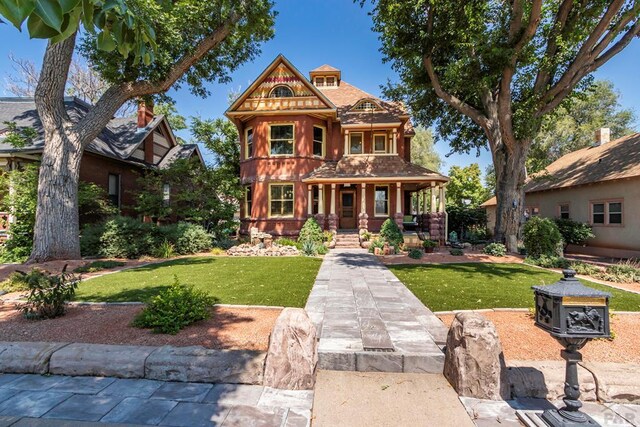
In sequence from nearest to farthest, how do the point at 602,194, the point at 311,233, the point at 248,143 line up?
1. the point at 602,194
2. the point at 311,233
3. the point at 248,143

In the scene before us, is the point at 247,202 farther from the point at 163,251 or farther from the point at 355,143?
the point at 355,143

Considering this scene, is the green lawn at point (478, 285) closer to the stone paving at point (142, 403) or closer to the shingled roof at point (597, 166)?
the stone paving at point (142, 403)

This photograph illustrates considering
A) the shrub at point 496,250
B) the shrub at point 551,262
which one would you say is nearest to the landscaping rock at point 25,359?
the shrub at point 551,262

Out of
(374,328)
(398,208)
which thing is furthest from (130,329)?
(398,208)

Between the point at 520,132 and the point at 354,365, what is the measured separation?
1327 cm

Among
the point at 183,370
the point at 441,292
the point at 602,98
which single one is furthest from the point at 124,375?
the point at 602,98

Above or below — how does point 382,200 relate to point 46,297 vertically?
above

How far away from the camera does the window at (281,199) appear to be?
17.2m

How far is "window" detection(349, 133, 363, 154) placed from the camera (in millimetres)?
18438

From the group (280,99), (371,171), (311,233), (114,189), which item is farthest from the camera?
(280,99)

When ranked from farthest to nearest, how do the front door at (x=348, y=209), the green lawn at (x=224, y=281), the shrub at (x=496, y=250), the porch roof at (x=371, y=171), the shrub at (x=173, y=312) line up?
the front door at (x=348, y=209)
the porch roof at (x=371, y=171)
the shrub at (x=496, y=250)
the green lawn at (x=224, y=281)
the shrub at (x=173, y=312)

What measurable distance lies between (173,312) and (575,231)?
699 inches

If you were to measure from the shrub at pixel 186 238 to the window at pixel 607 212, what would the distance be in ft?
61.3

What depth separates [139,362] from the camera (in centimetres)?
329
